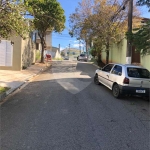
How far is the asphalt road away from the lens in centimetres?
455

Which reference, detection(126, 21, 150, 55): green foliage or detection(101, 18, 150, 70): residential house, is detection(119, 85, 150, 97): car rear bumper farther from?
detection(101, 18, 150, 70): residential house

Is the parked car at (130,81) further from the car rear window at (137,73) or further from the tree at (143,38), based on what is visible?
the tree at (143,38)

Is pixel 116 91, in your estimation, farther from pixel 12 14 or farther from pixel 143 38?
pixel 12 14

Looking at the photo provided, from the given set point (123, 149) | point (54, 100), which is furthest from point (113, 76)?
point (123, 149)

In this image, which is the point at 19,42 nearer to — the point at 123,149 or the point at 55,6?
the point at 55,6

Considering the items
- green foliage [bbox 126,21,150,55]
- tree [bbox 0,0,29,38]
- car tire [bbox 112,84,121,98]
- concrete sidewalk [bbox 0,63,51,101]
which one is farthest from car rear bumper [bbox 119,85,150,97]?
concrete sidewalk [bbox 0,63,51,101]

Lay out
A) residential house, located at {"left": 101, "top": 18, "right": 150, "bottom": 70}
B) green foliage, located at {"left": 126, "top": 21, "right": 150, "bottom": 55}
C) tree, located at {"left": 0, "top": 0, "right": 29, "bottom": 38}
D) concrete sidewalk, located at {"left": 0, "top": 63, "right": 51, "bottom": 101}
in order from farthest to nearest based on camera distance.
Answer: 1. residential house, located at {"left": 101, "top": 18, "right": 150, "bottom": 70}
2. concrete sidewalk, located at {"left": 0, "top": 63, "right": 51, "bottom": 101}
3. green foliage, located at {"left": 126, "top": 21, "right": 150, "bottom": 55}
4. tree, located at {"left": 0, "top": 0, "right": 29, "bottom": 38}

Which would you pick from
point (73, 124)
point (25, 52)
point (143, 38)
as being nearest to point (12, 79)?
point (25, 52)

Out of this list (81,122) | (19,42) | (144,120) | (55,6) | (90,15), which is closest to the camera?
(81,122)

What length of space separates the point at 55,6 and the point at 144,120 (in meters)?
21.2

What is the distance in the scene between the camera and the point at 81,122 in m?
5.95

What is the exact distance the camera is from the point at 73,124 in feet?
18.9

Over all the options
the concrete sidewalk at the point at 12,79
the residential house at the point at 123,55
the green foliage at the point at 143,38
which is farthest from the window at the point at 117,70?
the residential house at the point at 123,55

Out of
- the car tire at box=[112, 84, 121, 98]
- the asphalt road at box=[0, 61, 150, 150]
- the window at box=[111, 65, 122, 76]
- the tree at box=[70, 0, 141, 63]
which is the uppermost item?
the tree at box=[70, 0, 141, 63]
